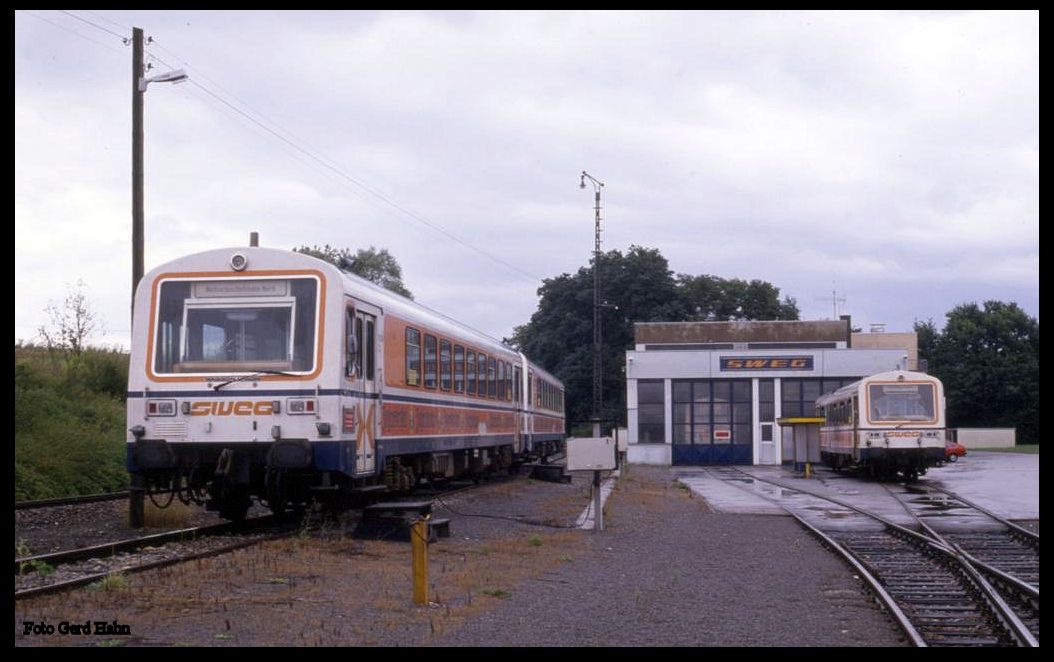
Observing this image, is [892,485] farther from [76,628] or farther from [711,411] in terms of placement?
[76,628]

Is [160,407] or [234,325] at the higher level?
[234,325]

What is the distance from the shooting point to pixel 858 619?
31.6 feet

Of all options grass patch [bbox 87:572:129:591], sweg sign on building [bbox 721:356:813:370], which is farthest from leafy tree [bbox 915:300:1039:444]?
sweg sign on building [bbox 721:356:813:370]

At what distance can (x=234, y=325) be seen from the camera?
1439 centimetres

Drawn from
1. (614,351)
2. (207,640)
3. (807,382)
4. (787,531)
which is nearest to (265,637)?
(207,640)

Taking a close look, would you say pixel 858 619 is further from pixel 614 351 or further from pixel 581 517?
pixel 614 351

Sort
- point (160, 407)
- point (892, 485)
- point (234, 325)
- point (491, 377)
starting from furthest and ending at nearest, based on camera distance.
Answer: point (892, 485)
point (491, 377)
point (234, 325)
point (160, 407)

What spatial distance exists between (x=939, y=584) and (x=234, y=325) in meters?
8.23

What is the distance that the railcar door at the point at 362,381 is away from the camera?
14.4 metres

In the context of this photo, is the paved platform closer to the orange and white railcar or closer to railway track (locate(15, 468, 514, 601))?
the orange and white railcar

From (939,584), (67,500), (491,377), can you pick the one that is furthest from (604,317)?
(939,584)

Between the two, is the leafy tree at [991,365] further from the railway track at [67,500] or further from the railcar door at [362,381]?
the railway track at [67,500]

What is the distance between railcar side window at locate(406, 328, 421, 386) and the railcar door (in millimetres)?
1639

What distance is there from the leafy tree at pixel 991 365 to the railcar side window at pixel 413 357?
8.53 metres
